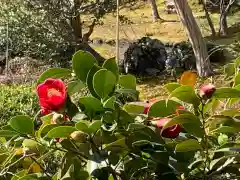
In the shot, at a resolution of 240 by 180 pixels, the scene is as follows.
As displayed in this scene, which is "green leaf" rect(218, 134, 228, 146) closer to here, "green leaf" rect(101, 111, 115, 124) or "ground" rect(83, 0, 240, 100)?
"green leaf" rect(101, 111, 115, 124)

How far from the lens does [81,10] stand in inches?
312

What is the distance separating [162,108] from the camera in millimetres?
811

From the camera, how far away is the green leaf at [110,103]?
2.61 ft

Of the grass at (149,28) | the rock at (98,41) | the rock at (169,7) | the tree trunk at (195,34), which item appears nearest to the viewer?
the tree trunk at (195,34)

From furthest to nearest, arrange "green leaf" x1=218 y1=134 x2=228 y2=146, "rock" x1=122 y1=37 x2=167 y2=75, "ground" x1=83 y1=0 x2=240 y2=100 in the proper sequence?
"ground" x1=83 y1=0 x2=240 y2=100, "rock" x1=122 y1=37 x2=167 y2=75, "green leaf" x1=218 y1=134 x2=228 y2=146

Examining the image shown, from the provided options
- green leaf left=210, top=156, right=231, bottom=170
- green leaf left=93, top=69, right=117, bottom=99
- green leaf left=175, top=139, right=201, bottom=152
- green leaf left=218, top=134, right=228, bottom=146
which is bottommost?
green leaf left=210, top=156, right=231, bottom=170

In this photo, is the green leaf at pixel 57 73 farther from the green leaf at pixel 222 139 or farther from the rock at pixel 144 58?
the rock at pixel 144 58

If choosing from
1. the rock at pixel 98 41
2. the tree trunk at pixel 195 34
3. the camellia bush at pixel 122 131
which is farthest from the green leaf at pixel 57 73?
the rock at pixel 98 41

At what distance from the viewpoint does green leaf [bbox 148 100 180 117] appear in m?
0.81

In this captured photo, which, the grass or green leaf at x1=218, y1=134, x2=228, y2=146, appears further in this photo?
the grass

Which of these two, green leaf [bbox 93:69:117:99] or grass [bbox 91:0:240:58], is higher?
green leaf [bbox 93:69:117:99]

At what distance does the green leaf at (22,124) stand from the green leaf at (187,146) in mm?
217

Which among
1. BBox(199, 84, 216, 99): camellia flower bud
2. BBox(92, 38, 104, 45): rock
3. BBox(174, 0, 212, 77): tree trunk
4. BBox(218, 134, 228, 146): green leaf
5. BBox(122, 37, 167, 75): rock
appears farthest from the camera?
BBox(92, 38, 104, 45): rock

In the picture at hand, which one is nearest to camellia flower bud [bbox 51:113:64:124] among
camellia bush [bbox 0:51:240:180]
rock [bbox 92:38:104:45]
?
camellia bush [bbox 0:51:240:180]
